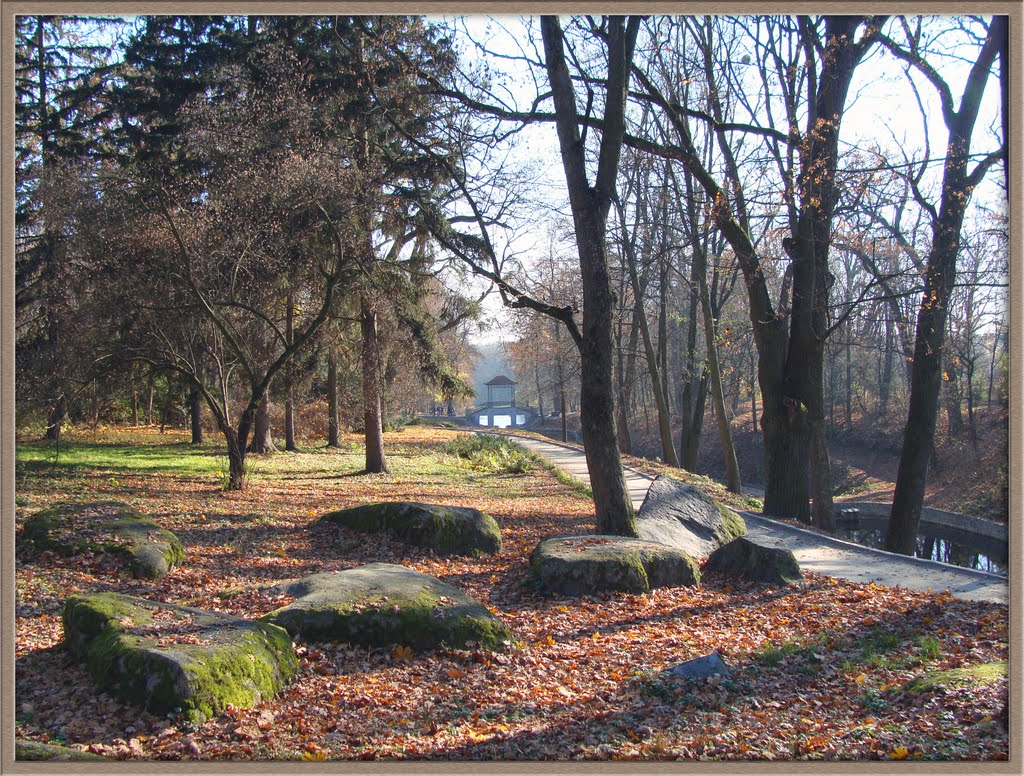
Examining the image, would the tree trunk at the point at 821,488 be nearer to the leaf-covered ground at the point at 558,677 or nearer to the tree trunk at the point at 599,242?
the tree trunk at the point at 599,242

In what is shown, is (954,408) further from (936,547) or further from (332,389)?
(332,389)

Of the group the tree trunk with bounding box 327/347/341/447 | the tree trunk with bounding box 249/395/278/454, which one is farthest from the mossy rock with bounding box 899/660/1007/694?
the tree trunk with bounding box 249/395/278/454

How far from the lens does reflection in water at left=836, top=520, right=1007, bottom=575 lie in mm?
16772

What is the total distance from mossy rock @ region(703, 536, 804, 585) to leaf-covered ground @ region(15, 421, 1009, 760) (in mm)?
234

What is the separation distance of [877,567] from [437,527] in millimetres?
5568

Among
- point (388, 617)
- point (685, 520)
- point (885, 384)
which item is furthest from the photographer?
point (885, 384)

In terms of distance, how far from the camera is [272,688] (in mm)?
4484

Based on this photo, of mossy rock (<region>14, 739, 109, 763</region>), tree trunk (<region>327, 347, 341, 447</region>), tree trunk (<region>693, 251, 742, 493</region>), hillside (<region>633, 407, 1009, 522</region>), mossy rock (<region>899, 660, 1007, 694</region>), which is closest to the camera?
mossy rock (<region>14, 739, 109, 763</region>)

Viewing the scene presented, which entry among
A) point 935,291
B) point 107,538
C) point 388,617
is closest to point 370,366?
point 107,538

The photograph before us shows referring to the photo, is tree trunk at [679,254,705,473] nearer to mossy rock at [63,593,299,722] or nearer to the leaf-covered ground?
the leaf-covered ground

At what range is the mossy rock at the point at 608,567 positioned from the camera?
7590 millimetres

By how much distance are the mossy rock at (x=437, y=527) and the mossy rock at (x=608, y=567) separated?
1.42 metres

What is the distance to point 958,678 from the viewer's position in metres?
4.48

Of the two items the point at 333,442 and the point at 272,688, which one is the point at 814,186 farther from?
the point at 333,442
